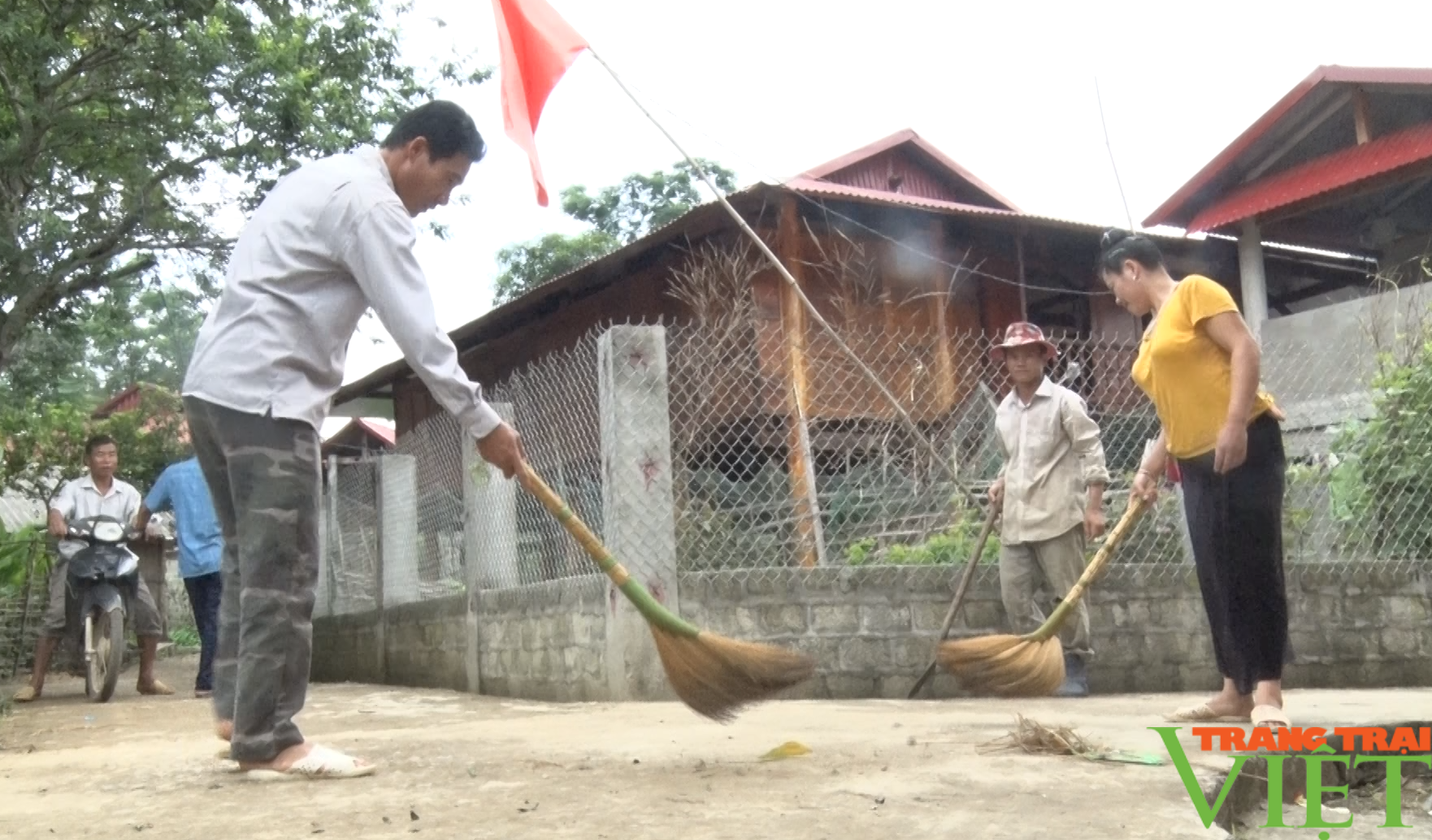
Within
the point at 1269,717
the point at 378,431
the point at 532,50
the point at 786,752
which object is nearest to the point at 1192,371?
the point at 1269,717

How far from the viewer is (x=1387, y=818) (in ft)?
10.3

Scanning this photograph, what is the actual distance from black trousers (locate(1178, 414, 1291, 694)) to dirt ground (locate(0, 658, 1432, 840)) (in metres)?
0.42

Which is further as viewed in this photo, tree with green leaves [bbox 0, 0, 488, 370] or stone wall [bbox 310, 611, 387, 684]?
tree with green leaves [bbox 0, 0, 488, 370]

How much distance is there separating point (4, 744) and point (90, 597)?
3091 mm

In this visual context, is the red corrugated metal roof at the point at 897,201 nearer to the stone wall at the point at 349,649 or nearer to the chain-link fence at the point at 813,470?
the chain-link fence at the point at 813,470

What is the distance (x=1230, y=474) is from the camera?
395cm

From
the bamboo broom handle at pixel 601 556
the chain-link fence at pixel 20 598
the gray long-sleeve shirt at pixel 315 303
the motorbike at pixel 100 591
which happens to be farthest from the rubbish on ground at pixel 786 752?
the chain-link fence at pixel 20 598

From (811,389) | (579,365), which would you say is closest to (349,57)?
(811,389)

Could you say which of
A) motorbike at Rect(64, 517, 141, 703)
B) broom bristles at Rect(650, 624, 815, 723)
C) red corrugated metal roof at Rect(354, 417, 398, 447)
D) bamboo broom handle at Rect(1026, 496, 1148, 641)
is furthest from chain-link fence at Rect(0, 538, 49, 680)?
red corrugated metal roof at Rect(354, 417, 398, 447)

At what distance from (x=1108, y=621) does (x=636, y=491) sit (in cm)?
241

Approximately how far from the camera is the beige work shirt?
231 inches

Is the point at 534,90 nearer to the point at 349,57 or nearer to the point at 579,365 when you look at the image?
the point at 579,365

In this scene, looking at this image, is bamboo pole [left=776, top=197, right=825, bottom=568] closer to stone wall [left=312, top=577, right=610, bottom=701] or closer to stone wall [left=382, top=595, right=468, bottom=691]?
stone wall [left=312, top=577, right=610, bottom=701]

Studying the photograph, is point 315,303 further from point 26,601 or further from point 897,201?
point 897,201
